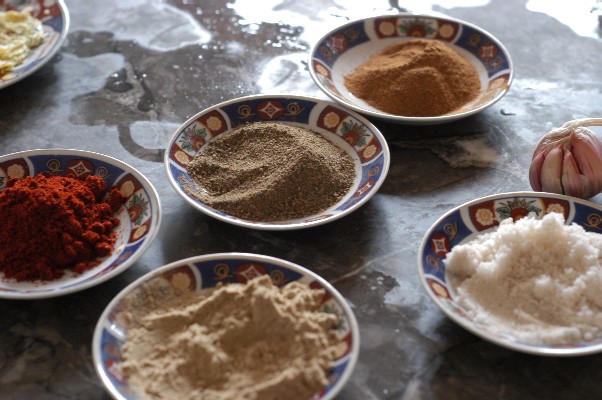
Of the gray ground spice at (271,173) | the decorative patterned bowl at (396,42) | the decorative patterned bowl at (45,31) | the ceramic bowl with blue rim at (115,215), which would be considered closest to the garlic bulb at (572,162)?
the decorative patterned bowl at (396,42)

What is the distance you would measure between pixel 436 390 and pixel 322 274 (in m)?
0.30

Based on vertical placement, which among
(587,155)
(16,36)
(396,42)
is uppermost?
(587,155)

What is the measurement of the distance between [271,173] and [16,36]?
0.95m

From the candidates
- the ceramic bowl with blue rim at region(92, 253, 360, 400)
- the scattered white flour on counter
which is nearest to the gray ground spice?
the ceramic bowl with blue rim at region(92, 253, 360, 400)

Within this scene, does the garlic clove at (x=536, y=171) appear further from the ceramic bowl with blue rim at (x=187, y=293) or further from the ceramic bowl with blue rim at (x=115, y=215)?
the ceramic bowl with blue rim at (x=115, y=215)

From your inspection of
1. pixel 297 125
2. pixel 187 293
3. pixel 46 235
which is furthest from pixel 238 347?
pixel 297 125

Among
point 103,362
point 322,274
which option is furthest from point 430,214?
point 103,362

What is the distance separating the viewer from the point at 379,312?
1.17 m

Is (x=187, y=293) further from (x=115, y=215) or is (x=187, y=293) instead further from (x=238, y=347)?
(x=115, y=215)

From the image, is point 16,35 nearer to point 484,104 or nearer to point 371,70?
point 371,70

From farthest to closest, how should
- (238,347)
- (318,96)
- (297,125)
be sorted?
(318,96) < (297,125) < (238,347)

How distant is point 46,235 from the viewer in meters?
1.20

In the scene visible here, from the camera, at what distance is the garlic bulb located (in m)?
1.32

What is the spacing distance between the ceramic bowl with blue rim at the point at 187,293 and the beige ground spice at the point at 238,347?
0.04ft
